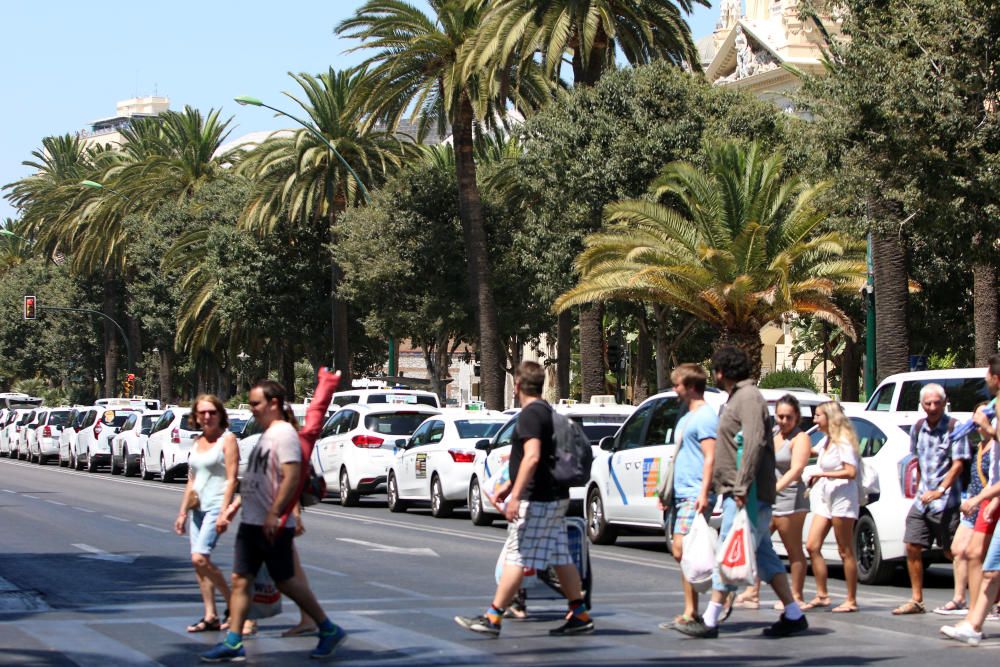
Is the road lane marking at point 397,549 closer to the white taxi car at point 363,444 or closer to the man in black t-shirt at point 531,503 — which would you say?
the man in black t-shirt at point 531,503

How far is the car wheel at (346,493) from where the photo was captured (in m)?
26.6

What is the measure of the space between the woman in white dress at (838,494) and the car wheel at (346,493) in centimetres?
1554

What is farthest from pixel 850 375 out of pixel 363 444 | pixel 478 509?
pixel 478 509

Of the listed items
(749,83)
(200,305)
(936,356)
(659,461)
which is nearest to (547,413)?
(659,461)

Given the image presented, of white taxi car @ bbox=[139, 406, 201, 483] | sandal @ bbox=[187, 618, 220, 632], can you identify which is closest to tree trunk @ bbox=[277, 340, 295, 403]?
white taxi car @ bbox=[139, 406, 201, 483]

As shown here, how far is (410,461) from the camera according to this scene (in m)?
24.2

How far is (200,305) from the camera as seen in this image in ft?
182

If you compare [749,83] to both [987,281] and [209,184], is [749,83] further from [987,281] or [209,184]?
[987,281]

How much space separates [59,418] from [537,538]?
130 ft

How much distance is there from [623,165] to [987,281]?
8.94 meters

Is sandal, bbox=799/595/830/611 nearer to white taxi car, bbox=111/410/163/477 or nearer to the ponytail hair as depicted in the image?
the ponytail hair

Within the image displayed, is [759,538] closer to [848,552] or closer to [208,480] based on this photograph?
[848,552]

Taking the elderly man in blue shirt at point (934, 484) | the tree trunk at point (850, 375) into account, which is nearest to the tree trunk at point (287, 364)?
the tree trunk at point (850, 375)

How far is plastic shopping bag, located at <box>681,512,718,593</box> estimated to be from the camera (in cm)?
988
